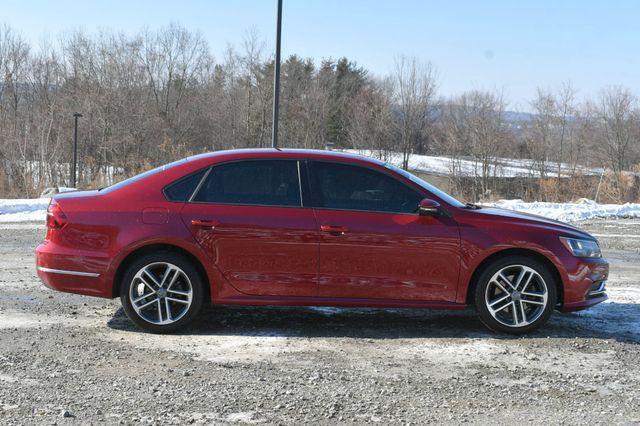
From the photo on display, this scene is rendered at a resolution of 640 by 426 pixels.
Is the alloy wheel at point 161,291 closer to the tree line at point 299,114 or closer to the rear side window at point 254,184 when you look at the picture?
the rear side window at point 254,184

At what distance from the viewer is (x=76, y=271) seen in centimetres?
573

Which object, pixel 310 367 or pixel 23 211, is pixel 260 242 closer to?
pixel 310 367

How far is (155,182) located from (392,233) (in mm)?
2119

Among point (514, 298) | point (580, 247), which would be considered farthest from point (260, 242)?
point (580, 247)

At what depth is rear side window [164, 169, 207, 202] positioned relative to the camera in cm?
582

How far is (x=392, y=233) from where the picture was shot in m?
5.73

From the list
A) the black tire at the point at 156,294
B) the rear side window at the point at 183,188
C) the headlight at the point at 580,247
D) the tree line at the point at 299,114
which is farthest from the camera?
the tree line at the point at 299,114

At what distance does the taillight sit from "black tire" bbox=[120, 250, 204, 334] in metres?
0.70

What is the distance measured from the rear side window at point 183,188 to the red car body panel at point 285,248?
0.19 feet

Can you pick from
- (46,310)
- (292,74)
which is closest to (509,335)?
(46,310)

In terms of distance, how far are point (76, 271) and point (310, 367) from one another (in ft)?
7.42

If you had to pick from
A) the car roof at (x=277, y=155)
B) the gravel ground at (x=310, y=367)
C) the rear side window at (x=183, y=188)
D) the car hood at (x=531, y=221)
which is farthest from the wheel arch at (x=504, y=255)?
the rear side window at (x=183, y=188)

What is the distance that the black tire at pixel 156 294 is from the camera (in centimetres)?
570

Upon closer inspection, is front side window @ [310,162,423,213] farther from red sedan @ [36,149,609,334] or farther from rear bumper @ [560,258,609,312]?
rear bumper @ [560,258,609,312]
